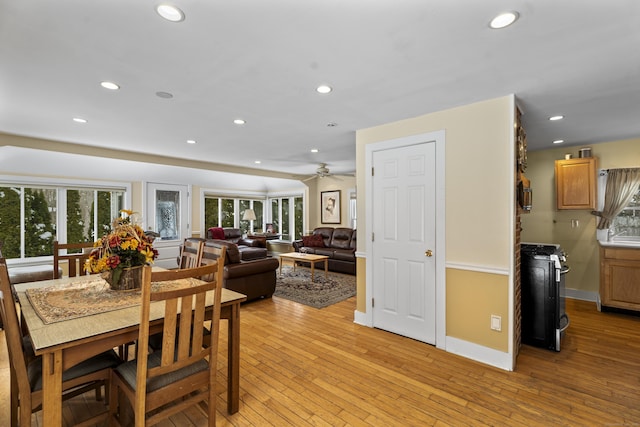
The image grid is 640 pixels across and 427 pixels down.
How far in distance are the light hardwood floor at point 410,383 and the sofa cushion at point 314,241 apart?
4.01 m

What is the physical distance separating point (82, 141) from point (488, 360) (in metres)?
5.73

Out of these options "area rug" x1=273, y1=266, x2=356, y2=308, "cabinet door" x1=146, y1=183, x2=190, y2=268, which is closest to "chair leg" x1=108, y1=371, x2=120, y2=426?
"area rug" x1=273, y1=266, x2=356, y2=308

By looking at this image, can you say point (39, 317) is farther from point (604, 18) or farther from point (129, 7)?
point (604, 18)

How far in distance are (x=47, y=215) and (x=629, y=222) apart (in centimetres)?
951

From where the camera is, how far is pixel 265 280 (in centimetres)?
453

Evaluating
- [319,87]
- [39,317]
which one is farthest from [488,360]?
[39,317]

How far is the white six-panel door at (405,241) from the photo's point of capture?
3.03 metres

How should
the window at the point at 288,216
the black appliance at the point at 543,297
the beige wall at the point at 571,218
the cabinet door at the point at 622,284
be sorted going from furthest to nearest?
the window at the point at 288,216 → the beige wall at the point at 571,218 → the cabinet door at the point at 622,284 → the black appliance at the point at 543,297

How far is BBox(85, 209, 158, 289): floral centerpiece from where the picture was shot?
1.98m

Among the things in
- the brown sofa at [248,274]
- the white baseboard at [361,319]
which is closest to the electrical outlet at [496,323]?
the white baseboard at [361,319]

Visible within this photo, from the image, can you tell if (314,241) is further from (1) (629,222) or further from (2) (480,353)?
(1) (629,222)

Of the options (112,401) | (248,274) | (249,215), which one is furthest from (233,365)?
(249,215)

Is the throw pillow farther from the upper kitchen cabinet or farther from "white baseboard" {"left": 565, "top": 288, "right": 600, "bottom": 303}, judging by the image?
"white baseboard" {"left": 565, "top": 288, "right": 600, "bottom": 303}

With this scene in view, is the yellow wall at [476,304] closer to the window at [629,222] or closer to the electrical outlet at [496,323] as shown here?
the electrical outlet at [496,323]
